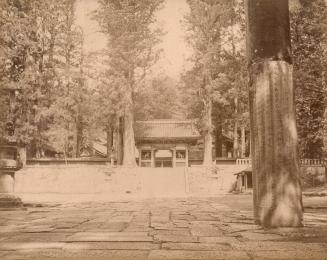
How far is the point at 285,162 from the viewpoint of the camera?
421cm

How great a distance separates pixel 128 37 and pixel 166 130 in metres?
8.26

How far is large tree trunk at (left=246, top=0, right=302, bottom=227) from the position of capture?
4207 millimetres

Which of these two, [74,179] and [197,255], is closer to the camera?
[197,255]

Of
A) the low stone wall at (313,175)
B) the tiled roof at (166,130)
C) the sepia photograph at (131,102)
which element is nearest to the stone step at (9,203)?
the sepia photograph at (131,102)

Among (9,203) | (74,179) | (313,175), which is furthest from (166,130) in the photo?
(9,203)

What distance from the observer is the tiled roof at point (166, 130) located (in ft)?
94.1

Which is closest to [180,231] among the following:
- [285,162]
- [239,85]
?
[285,162]

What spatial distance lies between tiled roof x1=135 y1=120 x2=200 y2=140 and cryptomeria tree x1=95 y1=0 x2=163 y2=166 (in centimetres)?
401

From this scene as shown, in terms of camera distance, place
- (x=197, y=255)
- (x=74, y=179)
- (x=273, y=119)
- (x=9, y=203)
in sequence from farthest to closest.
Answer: (x=74, y=179) < (x=9, y=203) < (x=273, y=119) < (x=197, y=255)

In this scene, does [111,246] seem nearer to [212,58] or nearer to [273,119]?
[273,119]

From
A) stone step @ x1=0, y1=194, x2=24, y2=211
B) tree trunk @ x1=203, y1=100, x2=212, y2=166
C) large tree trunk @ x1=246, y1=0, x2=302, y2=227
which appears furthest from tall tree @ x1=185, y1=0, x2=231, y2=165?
large tree trunk @ x1=246, y1=0, x2=302, y2=227

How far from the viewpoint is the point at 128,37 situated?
23.9 m

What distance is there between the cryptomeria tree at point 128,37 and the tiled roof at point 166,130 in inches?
158

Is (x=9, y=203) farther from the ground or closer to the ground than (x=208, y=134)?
closer to the ground
